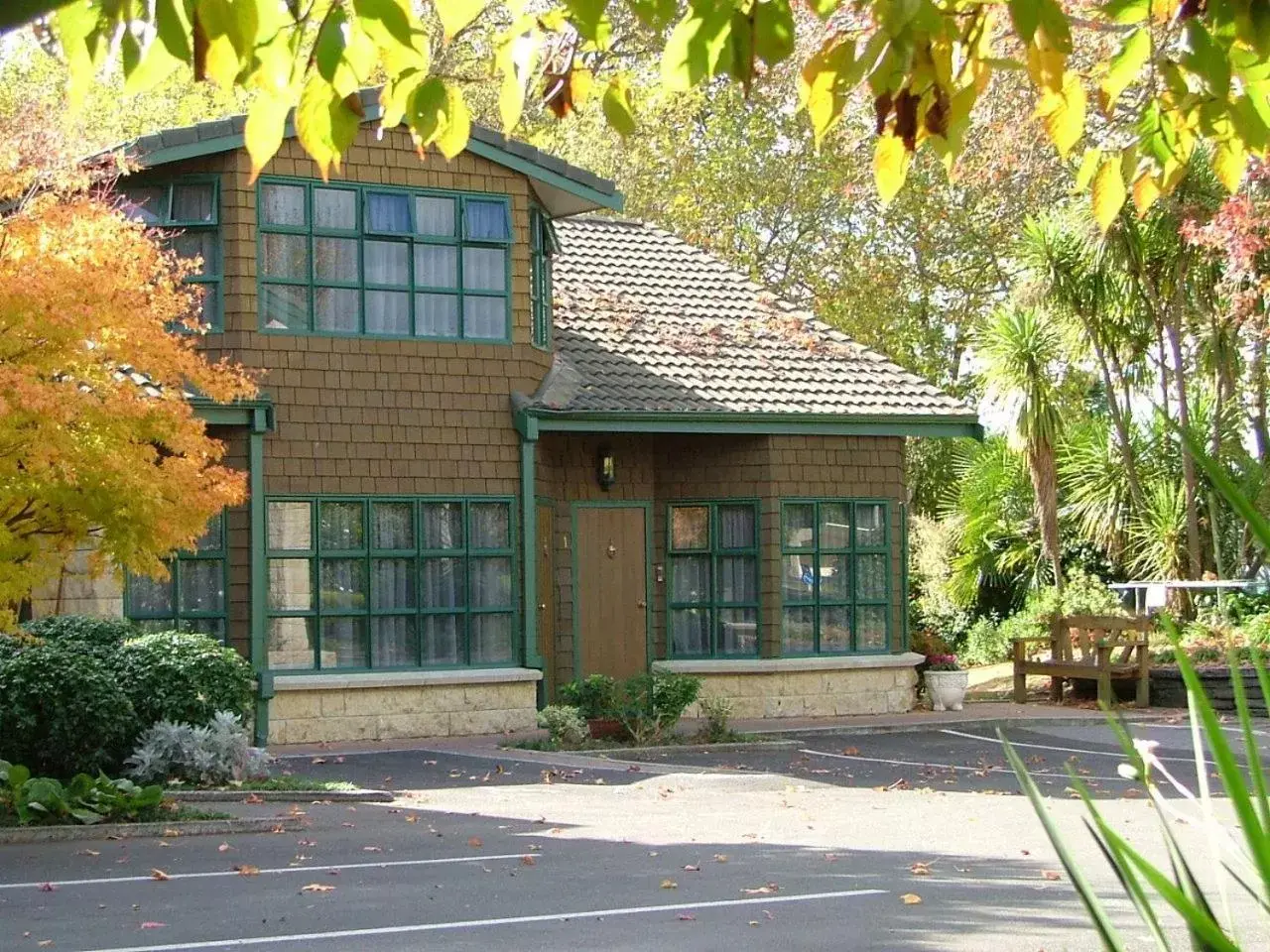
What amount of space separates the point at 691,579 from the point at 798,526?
4.57 feet

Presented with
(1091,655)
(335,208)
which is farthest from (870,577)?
(335,208)

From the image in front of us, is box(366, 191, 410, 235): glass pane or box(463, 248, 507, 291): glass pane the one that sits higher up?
box(366, 191, 410, 235): glass pane

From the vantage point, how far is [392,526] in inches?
738

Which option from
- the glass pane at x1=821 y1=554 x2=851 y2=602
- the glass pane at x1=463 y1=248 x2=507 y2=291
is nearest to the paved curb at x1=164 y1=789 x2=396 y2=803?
the glass pane at x1=463 y1=248 x2=507 y2=291

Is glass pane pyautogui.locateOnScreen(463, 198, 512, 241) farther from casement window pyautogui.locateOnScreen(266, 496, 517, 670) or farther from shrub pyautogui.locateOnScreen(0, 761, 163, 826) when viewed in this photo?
shrub pyautogui.locateOnScreen(0, 761, 163, 826)

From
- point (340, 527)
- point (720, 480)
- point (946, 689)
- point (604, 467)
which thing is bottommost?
point (946, 689)

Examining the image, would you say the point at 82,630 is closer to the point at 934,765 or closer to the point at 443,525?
the point at 443,525

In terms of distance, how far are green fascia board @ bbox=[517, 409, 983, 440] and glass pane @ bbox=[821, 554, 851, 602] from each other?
1470mm

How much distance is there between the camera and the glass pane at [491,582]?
19.1 meters

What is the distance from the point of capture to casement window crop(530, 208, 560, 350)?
19.8m

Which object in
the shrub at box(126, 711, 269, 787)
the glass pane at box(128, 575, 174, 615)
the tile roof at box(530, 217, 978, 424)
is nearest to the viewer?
the shrub at box(126, 711, 269, 787)

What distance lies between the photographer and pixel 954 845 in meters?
11.5

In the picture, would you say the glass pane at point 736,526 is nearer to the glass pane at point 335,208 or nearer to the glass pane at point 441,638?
the glass pane at point 441,638

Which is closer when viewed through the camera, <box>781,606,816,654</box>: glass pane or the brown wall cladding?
the brown wall cladding
